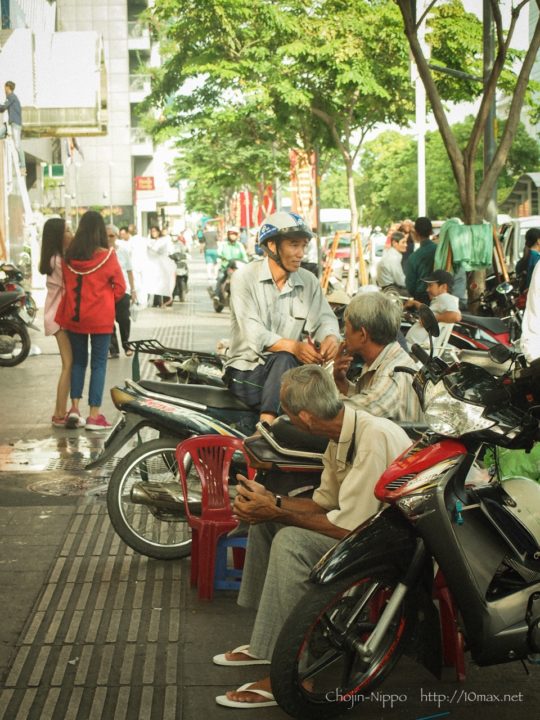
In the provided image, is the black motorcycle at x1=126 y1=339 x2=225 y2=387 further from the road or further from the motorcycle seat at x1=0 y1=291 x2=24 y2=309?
the motorcycle seat at x1=0 y1=291 x2=24 y2=309

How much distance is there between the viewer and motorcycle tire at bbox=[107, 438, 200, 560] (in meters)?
5.92

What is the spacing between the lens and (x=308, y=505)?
4.53 m

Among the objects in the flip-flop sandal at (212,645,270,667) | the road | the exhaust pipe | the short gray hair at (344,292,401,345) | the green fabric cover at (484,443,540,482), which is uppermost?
the short gray hair at (344,292,401,345)

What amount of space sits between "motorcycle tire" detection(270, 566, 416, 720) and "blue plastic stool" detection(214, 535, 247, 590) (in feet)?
4.30

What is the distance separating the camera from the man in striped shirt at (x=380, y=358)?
5.17 meters

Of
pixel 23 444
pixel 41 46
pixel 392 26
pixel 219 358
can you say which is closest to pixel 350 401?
pixel 219 358

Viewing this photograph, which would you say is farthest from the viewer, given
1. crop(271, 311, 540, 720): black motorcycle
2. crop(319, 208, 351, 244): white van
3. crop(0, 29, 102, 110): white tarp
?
crop(319, 208, 351, 244): white van

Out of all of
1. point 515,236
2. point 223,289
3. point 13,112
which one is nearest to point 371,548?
point 515,236

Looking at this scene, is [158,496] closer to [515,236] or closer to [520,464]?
[520,464]

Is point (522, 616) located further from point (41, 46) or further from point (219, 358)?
point (41, 46)

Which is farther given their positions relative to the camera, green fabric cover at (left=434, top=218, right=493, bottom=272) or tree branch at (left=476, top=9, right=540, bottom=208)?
green fabric cover at (left=434, top=218, right=493, bottom=272)

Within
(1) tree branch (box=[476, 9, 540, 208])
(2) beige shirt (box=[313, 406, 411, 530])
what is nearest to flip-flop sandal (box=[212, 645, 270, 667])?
(2) beige shirt (box=[313, 406, 411, 530])

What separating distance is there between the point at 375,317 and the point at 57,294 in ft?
18.0

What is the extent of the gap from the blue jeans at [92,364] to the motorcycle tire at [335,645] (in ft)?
19.5
